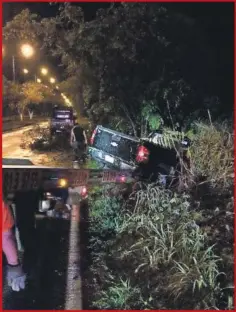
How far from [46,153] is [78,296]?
17.1 meters

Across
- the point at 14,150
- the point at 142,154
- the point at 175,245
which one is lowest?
the point at 14,150

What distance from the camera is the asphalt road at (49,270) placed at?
5.75 meters

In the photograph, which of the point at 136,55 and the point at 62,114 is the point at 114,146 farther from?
the point at 62,114

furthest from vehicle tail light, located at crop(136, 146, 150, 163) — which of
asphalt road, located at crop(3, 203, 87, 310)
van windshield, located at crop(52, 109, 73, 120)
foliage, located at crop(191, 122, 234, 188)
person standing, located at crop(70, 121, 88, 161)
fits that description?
van windshield, located at crop(52, 109, 73, 120)

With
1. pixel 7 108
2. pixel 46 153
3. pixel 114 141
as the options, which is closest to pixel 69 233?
pixel 114 141

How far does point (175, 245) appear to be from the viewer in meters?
6.21

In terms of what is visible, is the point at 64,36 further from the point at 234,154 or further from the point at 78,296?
the point at 78,296

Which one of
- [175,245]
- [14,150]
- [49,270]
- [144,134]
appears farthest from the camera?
[14,150]

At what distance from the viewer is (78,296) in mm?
5992

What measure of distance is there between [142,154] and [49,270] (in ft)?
20.9

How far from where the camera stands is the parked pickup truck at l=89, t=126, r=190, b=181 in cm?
1263

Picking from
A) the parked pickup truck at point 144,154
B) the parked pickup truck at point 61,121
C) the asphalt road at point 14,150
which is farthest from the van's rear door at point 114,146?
the parked pickup truck at point 61,121

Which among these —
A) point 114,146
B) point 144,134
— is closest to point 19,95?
point 144,134

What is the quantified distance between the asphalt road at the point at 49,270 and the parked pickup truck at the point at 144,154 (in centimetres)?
387
